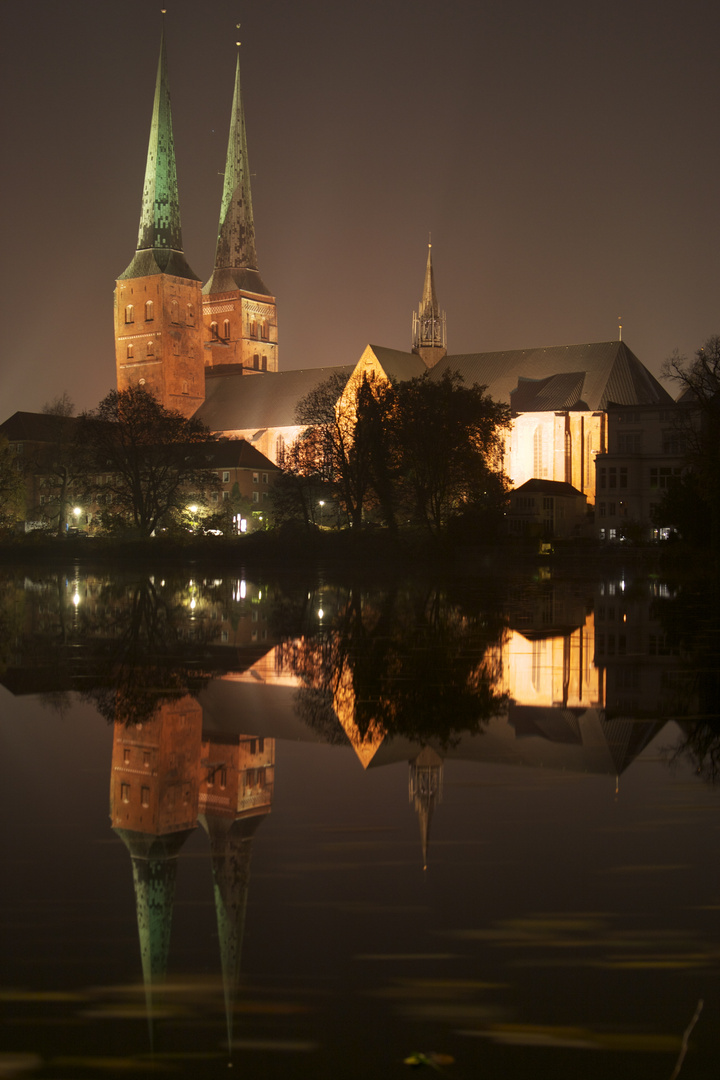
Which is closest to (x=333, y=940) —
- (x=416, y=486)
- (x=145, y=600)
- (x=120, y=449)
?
(x=145, y=600)

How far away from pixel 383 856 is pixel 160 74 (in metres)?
113

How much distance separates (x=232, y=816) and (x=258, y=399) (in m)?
114

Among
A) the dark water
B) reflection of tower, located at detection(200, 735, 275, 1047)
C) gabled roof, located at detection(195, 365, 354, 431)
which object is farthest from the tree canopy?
gabled roof, located at detection(195, 365, 354, 431)

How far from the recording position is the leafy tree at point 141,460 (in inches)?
2427

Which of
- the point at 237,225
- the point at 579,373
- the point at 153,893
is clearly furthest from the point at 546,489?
the point at 153,893

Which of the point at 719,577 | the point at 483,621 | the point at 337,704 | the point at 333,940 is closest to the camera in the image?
the point at 333,940

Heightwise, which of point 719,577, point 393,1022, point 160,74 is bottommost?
point 393,1022

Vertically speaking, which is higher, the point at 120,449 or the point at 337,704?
the point at 120,449

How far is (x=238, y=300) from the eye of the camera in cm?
13138

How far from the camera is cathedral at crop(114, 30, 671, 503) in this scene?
307 ft

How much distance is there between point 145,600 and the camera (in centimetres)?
2464

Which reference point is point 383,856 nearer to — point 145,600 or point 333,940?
point 333,940

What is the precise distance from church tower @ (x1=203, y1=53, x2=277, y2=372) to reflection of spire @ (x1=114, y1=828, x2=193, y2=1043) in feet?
424

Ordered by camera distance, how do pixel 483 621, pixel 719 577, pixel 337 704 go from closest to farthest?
pixel 337 704, pixel 483 621, pixel 719 577
